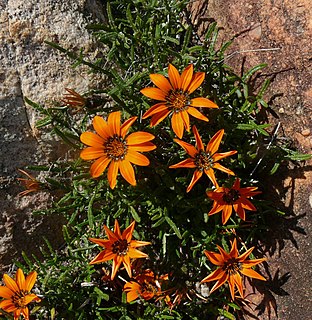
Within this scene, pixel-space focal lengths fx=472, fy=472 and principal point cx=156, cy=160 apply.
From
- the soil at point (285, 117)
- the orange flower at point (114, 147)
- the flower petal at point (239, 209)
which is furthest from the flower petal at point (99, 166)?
the soil at point (285, 117)

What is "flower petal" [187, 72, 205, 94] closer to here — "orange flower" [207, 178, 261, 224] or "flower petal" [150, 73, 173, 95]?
"flower petal" [150, 73, 173, 95]

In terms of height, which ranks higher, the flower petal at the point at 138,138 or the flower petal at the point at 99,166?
the flower petal at the point at 138,138

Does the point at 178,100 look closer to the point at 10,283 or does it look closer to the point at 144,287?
the point at 144,287

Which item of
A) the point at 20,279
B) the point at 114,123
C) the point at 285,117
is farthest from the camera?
the point at 285,117

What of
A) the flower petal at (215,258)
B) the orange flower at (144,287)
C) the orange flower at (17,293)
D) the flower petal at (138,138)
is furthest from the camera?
the orange flower at (144,287)

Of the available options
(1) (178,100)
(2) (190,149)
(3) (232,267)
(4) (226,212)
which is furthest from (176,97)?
(3) (232,267)

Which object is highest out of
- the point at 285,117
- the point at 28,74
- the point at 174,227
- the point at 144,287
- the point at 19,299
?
the point at 28,74

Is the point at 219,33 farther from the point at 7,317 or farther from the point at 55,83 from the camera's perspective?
the point at 7,317

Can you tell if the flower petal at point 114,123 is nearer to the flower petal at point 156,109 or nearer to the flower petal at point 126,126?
the flower petal at point 126,126
